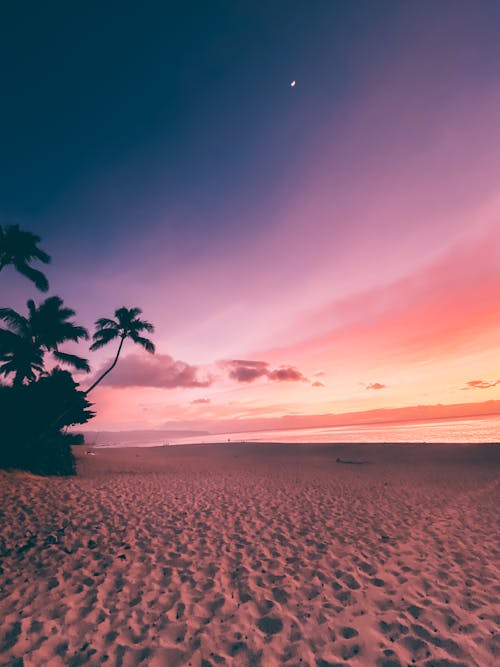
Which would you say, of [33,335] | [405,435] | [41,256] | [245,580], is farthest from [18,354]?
[405,435]

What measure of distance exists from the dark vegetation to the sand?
6.20 meters

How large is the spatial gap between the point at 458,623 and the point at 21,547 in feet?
31.9

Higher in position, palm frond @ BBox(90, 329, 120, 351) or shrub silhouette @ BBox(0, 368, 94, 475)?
palm frond @ BBox(90, 329, 120, 351)

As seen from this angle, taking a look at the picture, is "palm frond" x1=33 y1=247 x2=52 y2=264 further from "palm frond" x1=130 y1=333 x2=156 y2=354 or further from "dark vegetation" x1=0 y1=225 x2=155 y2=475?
"palm frond" x1=130 y1=333 x2=156 y2=354

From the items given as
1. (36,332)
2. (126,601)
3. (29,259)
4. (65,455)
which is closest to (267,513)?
(126,601)

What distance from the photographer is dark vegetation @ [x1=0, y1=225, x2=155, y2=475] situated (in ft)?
62.8

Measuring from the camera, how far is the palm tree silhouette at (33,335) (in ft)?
81.2

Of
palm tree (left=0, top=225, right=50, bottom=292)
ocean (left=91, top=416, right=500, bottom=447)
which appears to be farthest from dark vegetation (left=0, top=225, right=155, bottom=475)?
ocean (left=91, top=416, right=500, bottom=447)

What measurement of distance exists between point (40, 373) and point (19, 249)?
445 inches

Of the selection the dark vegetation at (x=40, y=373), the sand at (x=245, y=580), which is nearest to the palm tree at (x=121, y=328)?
the dark vegetation at (x=40, y=373)

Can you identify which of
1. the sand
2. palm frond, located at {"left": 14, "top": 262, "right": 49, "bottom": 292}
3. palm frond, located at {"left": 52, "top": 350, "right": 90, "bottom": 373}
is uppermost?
palm frond, located at {"left": 14, "top": 262, "right": 49, "bottom": 292}

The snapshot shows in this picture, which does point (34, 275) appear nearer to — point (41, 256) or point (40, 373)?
point (41, 256)

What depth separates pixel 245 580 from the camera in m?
6.86

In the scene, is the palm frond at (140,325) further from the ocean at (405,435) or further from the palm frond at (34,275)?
the ocean at (405,435)
